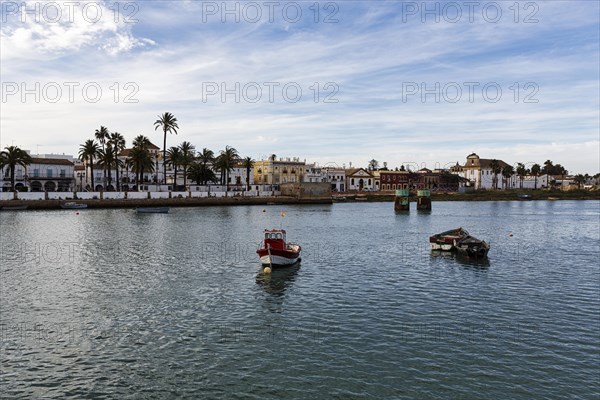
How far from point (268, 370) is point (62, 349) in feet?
36.2

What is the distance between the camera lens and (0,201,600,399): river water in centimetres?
2012

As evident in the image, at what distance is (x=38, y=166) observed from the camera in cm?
14262

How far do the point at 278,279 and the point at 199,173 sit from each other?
142 meters

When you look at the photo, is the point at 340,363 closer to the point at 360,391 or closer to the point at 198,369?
the point at 360,391

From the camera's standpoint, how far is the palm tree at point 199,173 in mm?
176375

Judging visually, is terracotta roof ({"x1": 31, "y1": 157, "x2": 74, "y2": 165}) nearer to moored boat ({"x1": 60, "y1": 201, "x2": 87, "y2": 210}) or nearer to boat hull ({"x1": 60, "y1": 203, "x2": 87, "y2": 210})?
moored boat ({"x1": 60, "y1": 201, "x2": 87, "y2": 210})

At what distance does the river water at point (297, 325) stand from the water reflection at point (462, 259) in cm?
44

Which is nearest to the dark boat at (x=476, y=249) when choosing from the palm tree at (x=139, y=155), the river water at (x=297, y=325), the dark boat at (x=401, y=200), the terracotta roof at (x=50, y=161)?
the river water at (x=297, y=325)

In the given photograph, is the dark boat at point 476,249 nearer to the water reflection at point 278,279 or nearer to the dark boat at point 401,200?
the water reflection at point 278,279

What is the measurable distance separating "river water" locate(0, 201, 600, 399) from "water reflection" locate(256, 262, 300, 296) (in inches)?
10.7

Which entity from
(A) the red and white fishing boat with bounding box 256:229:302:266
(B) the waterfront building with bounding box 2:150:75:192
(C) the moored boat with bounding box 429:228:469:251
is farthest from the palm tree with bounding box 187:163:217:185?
(A) the red and white fishing boat with bounding box 256:229:302:266

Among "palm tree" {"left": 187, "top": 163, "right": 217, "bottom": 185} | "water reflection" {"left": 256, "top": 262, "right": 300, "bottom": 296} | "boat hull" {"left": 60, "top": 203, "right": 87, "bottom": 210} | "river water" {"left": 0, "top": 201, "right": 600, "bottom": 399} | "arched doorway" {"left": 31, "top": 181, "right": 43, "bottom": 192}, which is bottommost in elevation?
"river water" {"left": 0, "top": 201, "right": 600, "bottom": 399}

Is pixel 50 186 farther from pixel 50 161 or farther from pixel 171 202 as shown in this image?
pixel 171 202

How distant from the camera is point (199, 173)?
17625cm
